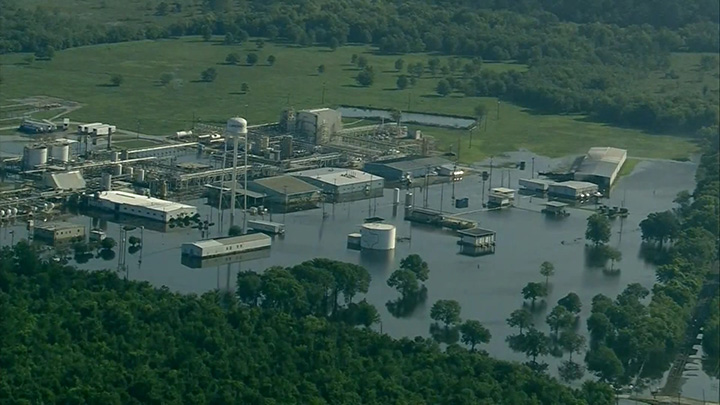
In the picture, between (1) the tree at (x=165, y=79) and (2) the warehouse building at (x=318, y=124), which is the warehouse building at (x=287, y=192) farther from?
(1) the tree at (x=165, y=79)

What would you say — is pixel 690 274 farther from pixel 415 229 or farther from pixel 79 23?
pixel 79 23

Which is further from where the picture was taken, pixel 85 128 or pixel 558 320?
pixel 85 128

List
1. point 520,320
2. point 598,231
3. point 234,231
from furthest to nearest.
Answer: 1. point 598,231
2. point 234,231
3. point 520,320

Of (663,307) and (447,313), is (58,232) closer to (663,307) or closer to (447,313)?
(447,313)

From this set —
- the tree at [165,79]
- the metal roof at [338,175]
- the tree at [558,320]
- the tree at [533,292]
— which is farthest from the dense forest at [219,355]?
the tree at [165,79]

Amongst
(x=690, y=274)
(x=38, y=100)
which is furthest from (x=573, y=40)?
(x=690, y=274)

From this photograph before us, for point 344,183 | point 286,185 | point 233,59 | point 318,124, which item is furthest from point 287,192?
point 233,59

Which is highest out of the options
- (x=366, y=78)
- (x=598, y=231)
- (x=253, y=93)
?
(x=366, y=78)
